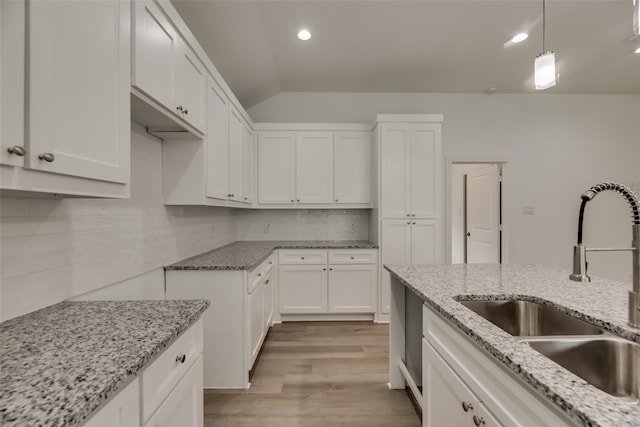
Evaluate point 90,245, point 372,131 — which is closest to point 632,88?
point 372,131

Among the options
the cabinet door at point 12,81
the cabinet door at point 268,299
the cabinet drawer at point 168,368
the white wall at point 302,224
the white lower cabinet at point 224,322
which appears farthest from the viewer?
the white wall at point 302,224

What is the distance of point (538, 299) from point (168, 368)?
154cm

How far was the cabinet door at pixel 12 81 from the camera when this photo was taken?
0.68m

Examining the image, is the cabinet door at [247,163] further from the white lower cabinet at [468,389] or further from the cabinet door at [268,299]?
the white lower cabinet at [468,389]

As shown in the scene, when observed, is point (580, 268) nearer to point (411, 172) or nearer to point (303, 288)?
point (411, 172)

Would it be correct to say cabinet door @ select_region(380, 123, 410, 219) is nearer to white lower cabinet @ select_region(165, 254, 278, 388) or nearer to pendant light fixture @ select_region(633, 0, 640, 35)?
white lower cabinet @ select_region(165, 254, 278, 388)

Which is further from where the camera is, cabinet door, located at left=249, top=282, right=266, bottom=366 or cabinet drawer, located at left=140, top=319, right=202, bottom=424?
cabinet door, located at left=249, top=282, right=266, bottom=366

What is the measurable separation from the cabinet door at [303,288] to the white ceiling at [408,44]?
89.5 inches

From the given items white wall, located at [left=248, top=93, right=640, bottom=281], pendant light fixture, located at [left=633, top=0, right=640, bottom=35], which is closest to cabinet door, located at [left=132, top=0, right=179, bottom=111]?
pendant light fixture, located at [left=633, top=0, right=640, bottom=35]

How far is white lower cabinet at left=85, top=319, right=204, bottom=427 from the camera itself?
725mm

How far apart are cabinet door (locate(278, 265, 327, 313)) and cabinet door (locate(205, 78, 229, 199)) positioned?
1.30 meters

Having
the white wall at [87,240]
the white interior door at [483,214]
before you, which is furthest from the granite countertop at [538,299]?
the white interior door at [483,214]

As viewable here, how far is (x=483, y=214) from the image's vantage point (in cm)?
442

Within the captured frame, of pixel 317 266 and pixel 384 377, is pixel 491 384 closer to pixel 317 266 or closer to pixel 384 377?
pixel 384 377
